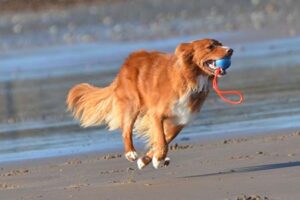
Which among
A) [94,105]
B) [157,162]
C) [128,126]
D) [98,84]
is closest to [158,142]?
[157,162]

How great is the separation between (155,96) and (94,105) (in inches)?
40.1

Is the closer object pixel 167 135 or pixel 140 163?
pixel 140 163

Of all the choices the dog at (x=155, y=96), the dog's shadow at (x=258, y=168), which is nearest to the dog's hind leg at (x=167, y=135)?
the dog at (x=155, y=96)

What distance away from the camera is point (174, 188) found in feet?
23.1

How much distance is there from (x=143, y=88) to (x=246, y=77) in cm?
525

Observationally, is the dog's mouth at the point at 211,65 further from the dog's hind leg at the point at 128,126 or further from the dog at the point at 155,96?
the dog's hind leg at the point at 128,126

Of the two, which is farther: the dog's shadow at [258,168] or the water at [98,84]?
the water at [98,84]

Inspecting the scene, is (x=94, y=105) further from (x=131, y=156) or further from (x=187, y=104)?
(x=187, y=104)

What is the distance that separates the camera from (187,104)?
789cm

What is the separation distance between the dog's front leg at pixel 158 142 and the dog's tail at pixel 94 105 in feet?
2.37

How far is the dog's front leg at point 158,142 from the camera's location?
789cm

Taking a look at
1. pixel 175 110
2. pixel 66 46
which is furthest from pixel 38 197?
pixel 66 46

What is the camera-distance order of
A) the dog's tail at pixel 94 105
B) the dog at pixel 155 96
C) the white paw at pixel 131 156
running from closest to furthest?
the dog at pixel 155 96
the white paw at pixel 131 156
the dog's tail at pixel 94 105

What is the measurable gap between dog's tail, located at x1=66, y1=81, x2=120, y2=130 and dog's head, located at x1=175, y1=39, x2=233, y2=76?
112cm
